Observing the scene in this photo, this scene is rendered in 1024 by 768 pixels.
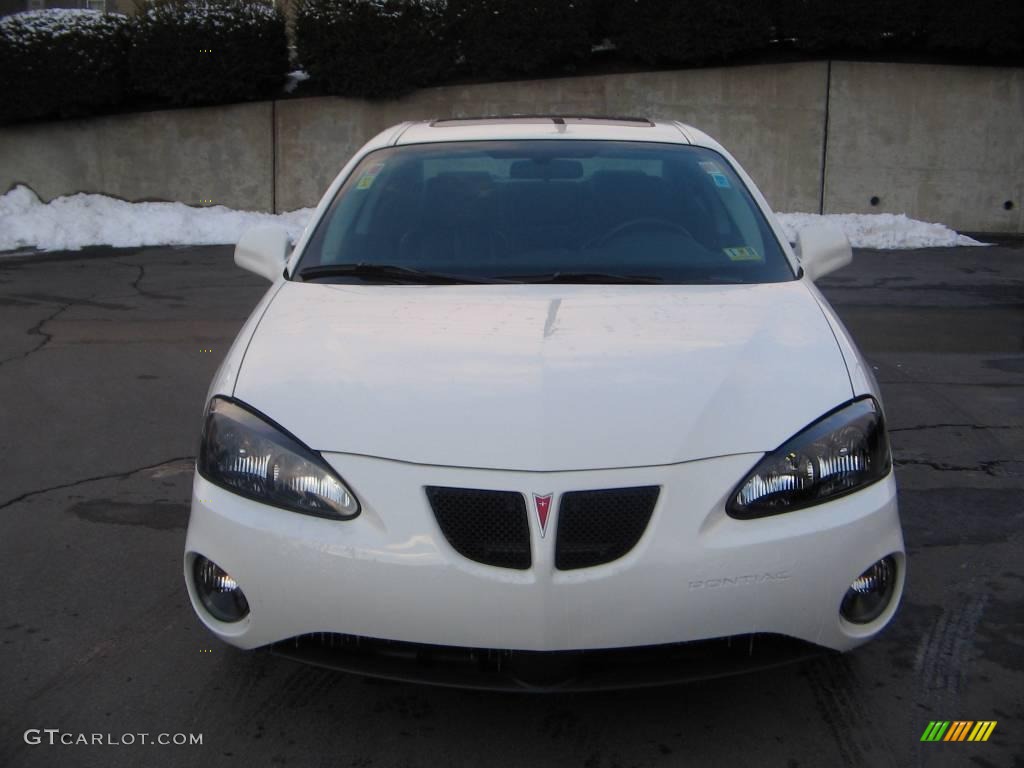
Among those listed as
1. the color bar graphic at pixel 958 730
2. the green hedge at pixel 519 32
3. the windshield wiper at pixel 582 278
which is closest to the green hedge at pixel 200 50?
the green hedge at pixel 519 32

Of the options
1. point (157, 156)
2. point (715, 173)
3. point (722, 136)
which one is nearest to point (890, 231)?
point (722, 136)

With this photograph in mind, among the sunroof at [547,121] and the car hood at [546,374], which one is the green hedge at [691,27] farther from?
the car hood at [546,374]

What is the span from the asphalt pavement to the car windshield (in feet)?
4.28

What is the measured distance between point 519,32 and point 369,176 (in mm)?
10708

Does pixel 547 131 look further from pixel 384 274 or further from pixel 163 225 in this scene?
pixel 163 225

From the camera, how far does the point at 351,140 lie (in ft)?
49.9

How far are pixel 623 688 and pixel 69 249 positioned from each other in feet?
39.3

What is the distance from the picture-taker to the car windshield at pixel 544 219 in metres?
3.96

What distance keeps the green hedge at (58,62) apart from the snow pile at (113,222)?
3.93 ft

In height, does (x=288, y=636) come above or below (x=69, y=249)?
above

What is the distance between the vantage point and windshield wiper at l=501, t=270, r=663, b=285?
3842mm

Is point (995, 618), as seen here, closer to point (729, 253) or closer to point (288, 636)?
point (729, 253)

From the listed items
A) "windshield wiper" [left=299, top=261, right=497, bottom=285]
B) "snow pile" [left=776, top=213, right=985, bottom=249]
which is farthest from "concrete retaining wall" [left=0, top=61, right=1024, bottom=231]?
"windshield wiper" [left=299, top=261, right=497, bottom=285]

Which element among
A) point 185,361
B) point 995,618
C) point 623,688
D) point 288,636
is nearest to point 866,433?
point 623,688
